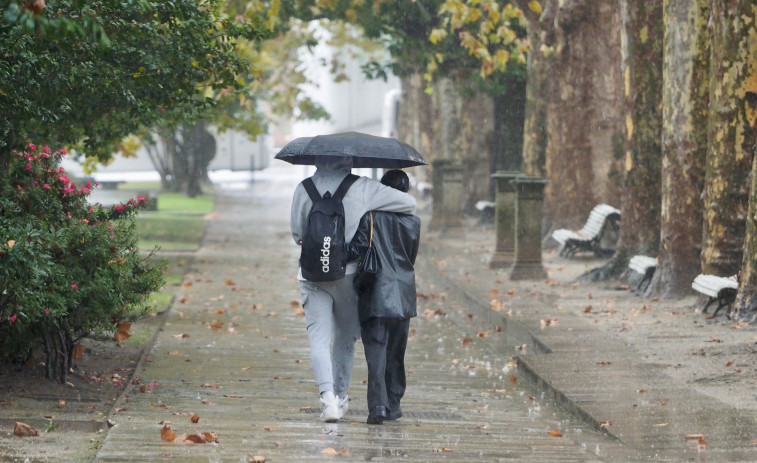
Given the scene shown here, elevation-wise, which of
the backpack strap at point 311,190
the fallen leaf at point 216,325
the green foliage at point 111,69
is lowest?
the fallen leaf at point 216,325

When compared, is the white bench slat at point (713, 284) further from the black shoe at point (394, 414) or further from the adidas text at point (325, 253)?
the adidas text at point (325, 253)

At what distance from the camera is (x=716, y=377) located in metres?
9.85

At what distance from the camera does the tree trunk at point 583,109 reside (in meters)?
21.3

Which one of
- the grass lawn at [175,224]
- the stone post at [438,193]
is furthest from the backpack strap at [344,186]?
the stone post at [438,193]

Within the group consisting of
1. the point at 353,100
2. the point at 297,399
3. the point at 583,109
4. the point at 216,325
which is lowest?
the point at 216,325

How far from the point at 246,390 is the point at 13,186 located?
2235 mm

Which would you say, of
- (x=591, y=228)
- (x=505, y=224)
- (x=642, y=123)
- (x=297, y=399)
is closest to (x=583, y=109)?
(x=591, y=228)

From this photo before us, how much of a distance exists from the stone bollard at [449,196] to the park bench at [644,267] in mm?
9585

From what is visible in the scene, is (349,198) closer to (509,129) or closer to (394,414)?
(394,414)

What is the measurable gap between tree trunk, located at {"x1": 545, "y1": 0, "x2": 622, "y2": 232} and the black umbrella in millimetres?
12622

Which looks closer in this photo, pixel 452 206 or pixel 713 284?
pixel 713 284

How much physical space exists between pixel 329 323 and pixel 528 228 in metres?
9.81

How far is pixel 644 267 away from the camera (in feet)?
51.3

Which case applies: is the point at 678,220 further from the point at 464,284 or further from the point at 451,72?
the point at 451,72
